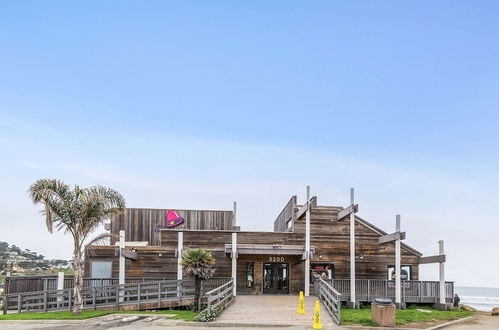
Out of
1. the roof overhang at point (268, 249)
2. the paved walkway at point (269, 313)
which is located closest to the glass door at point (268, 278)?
the roof overhang at point (268, 249)

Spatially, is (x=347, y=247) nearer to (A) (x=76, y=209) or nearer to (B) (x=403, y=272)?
(B) (x=403, y=272)

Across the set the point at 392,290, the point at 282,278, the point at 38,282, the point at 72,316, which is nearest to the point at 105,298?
the point at 72,316

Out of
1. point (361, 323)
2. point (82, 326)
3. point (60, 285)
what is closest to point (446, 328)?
point (361, 323)

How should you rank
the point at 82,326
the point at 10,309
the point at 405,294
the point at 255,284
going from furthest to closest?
the point at 255,284 → the point at 405,294 → the point at 10,309 → the point at 82,326

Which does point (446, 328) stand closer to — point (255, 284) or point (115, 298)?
point (255, 284)

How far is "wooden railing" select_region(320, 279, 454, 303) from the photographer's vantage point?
2775 centimetres

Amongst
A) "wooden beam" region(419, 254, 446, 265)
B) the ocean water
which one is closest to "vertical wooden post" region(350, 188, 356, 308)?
"wooden beam" region(419, 254, 446, 265)

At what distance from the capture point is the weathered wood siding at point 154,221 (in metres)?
35.1

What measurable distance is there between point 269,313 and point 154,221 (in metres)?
16.0

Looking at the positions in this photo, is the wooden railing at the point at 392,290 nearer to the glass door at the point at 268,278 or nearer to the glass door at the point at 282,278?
the glass door at the point at 282,278

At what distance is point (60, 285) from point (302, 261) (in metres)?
12.6

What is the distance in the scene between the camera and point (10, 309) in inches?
990

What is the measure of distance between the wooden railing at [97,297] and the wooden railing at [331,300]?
6.04m

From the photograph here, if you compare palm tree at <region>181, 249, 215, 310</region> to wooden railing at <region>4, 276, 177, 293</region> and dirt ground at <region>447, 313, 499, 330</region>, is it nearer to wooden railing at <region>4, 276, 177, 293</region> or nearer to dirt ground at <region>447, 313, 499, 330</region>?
wooden railing at <region>4, 276, 177, 293</region>
